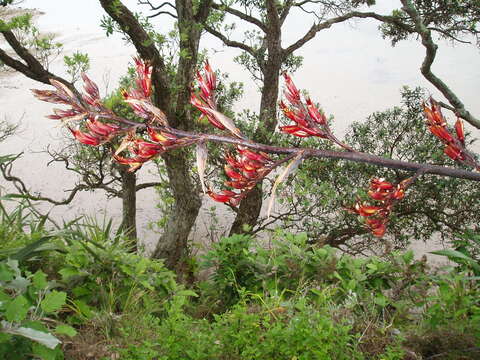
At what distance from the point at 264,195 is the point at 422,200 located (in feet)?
6.50

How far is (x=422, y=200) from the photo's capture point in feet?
17.0

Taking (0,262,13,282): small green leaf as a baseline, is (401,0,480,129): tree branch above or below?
above

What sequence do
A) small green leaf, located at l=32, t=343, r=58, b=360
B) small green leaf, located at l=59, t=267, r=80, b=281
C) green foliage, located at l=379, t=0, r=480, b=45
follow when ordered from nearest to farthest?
small green leaf, located at l=32, t=343, r=58, b=360 < small green leaf, located at l=59, t=267, r=80, b=281 < green foliage, located at l=379, t=0, r=480, b=45

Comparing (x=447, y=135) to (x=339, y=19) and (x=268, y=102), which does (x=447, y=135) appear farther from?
(x=339, y=19)

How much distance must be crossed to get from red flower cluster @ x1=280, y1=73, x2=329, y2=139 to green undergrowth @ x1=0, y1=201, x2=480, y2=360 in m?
0.84

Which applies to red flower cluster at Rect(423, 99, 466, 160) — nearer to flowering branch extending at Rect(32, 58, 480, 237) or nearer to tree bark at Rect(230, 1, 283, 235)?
flowering branch extending at Rect(32, 58, 480, 237)

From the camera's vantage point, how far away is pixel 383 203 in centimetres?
109

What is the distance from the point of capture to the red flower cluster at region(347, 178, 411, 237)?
1.07m

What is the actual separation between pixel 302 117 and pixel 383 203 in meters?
0.28

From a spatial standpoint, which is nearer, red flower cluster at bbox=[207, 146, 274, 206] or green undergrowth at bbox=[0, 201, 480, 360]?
red flower cluster at bbox=[207, 146, 274, 206]

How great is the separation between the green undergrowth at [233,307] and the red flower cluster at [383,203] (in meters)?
0.82

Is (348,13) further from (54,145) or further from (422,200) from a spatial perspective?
(54,145)

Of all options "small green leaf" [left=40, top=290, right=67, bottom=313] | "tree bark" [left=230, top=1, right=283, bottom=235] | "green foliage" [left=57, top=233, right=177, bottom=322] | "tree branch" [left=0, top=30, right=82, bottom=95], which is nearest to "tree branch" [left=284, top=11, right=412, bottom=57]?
"tree bark" [left=230, top=1, right=283, bottom=235]

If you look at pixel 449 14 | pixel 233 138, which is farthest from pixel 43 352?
pixel 449 14
